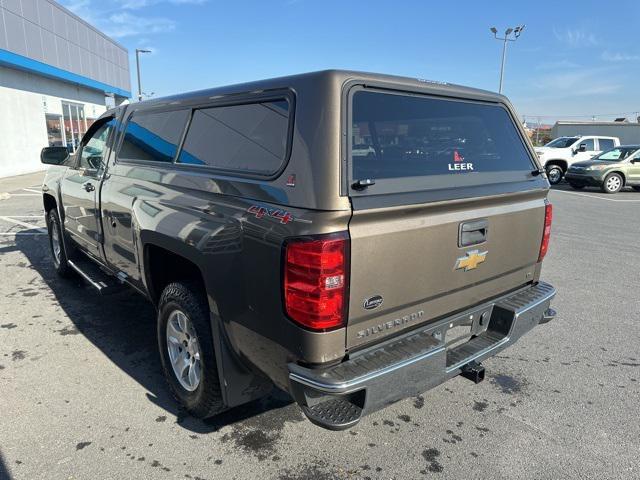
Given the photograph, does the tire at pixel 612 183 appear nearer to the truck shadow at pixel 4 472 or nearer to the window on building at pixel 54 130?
the truck shadow at pixel 4 472

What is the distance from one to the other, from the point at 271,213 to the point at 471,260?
1213mm

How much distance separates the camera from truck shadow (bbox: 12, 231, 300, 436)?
3.04m

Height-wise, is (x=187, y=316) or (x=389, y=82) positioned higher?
(x=389, y=82)

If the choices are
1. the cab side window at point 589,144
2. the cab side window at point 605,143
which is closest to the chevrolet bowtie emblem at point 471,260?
the cab side window at point 589,144

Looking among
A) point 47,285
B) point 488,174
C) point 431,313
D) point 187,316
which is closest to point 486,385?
point 431,313

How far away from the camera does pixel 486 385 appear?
3406 mm

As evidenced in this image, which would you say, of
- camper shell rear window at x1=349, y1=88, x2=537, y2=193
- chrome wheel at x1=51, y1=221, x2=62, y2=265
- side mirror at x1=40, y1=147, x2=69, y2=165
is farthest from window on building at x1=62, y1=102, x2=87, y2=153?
camper shell rear window at x1=349, y1=88, x2=537, y2=193

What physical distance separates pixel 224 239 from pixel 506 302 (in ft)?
6.00

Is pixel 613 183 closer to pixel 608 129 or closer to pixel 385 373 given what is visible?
pixel 385 373

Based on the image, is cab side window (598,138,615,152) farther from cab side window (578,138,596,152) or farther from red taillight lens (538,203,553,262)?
red taillight lens (538,203,553,262)

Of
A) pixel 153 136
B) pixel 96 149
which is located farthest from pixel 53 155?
pixel 153 136

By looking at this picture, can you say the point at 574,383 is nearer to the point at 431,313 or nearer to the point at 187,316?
the point at 431,313

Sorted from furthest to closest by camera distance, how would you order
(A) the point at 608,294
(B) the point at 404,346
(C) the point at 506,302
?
(A) the point at 608,294 < (C) the point at 506,302 < (B) the point at 404,346

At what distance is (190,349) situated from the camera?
2936mm
